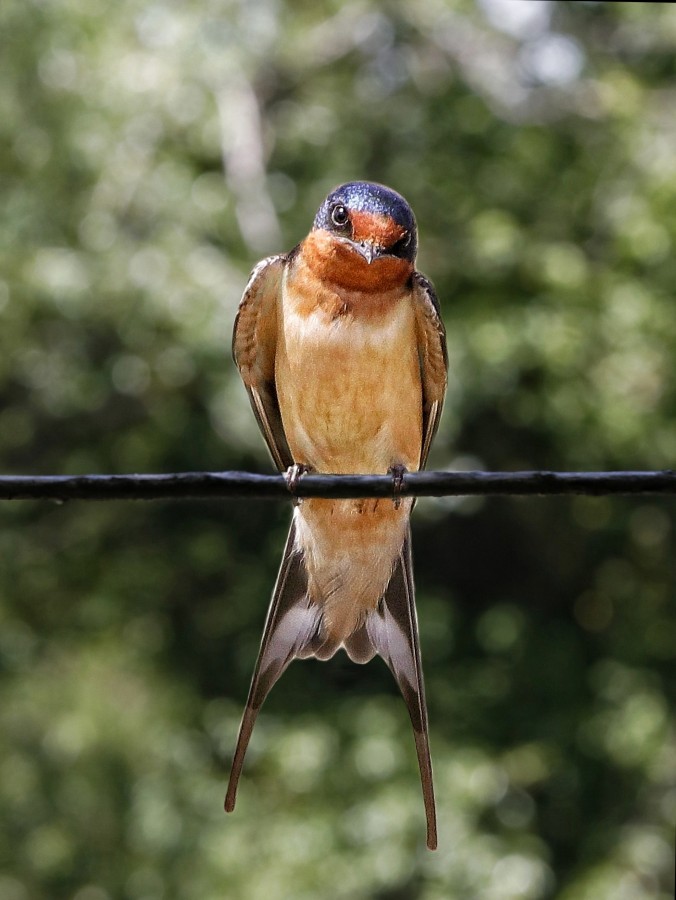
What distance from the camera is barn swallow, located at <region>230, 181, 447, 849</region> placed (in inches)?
95.9

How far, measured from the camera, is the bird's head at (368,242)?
253 centimetres

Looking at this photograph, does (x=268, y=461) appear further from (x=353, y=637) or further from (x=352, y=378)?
(x=353, y=637)

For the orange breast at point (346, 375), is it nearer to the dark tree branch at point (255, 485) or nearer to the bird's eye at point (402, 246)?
the bird's eye at point (402, 246)

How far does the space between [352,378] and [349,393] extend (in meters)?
0.03

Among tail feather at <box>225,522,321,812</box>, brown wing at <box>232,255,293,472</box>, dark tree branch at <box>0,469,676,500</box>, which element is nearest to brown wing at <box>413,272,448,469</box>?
brown wing at <box>232,255,293,472</box>

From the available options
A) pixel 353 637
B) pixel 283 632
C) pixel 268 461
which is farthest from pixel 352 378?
pixel 268 461

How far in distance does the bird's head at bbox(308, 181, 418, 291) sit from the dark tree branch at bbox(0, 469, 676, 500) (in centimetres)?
123

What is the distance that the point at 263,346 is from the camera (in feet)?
9.18

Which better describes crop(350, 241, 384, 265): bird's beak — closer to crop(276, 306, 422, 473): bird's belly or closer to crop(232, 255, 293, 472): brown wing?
crop(276, 306, 422, 473): bird's belly

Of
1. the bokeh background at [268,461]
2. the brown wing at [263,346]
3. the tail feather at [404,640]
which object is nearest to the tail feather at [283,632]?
the tail feather at [404,640]

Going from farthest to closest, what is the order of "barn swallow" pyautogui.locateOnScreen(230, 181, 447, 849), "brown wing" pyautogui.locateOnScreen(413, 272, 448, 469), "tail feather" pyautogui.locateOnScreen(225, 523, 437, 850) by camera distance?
"brown wing" pyautogui.locateOnScreen(413, 272, 448, 469) → "barn swallow" pyautogui.locateOnScreen(230, 181, 447, 849) → "tail feather" pyautogui.locateOnScreen(225, 523, 437, 850)

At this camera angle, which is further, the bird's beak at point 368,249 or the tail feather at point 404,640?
the bird's beak at point 368,249

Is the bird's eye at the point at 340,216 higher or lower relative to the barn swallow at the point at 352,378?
higher

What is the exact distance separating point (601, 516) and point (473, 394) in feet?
5.30
